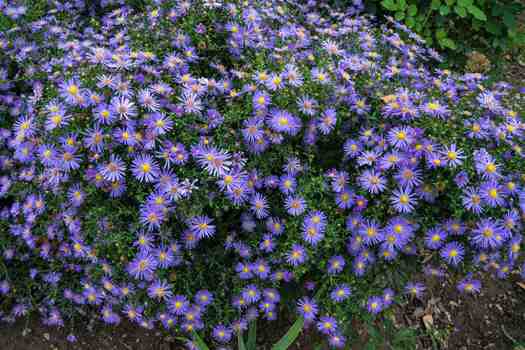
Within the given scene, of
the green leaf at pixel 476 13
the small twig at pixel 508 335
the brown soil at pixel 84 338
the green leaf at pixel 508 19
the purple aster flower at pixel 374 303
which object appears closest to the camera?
the purple aster flower at pixel 374 303

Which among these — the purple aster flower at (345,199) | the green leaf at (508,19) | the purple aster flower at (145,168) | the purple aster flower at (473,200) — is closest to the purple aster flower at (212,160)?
the purple aster flower at (145,168)

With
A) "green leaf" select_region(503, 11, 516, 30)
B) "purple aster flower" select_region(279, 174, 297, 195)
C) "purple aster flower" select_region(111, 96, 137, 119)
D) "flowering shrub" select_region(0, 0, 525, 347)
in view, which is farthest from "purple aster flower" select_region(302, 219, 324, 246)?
"green leaf" select_region(503, 11, 516, 30)

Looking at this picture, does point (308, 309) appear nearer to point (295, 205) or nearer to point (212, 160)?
point (295, 205)

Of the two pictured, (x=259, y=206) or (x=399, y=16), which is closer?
(x=259, y=206)

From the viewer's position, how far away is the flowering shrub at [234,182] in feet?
6.44

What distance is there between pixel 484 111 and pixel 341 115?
68 cm

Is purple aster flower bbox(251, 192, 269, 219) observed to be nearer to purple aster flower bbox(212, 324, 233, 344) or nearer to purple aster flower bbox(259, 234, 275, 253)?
purple aster flower bbox(259, 234, 275, 253)

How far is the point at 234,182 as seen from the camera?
196 cm

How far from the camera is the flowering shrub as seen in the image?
196cm

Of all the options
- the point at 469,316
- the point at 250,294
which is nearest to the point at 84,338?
the point at 250,294

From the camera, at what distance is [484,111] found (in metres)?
2.23

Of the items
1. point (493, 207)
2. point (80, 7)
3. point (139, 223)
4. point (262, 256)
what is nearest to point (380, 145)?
point (493, 207)

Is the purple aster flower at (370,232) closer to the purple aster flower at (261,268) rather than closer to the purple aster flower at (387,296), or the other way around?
the purple aster flower at (387,296)

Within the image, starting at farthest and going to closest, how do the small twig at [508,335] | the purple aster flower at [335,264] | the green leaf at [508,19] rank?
the green leaf at [508,19], the small twig at [508,335], the purple aster flower at [335,264]
